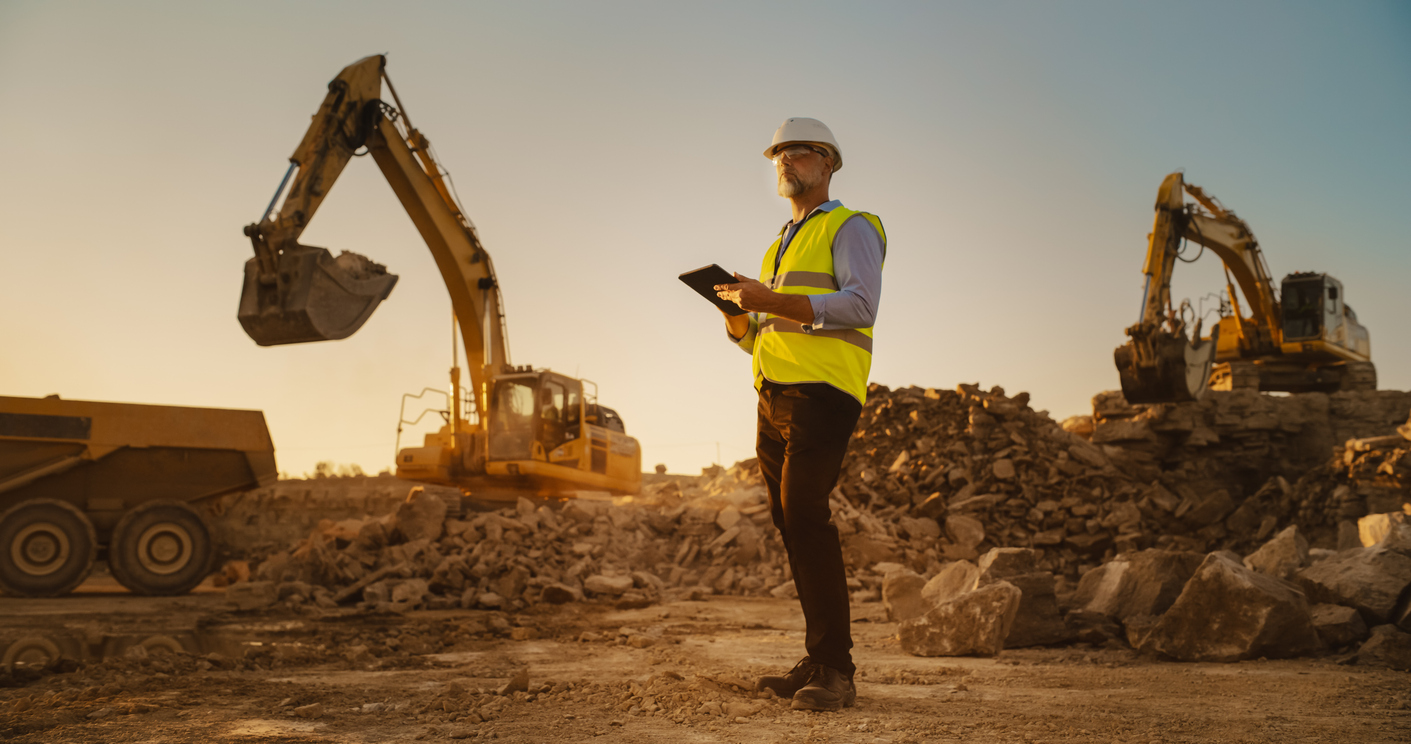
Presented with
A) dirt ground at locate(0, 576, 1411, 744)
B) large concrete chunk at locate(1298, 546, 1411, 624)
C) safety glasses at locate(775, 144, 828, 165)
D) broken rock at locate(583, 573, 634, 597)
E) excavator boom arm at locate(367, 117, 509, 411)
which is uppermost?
excavator boom arm at locate(367, 117, 509, 411)

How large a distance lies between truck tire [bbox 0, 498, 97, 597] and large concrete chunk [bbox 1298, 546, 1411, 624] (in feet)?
36.5

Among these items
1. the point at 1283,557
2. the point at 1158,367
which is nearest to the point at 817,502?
the point at 1283,557

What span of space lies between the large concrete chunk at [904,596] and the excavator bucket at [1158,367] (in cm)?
774

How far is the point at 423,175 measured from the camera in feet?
38.2

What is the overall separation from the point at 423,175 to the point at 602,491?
16.3 feet

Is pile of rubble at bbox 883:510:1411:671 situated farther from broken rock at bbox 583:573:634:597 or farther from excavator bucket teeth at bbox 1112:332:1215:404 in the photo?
excavator bucket teeth at bbox 1112:332:1215:404

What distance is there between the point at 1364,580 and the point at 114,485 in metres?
11.7

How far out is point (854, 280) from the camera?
9.18 ft

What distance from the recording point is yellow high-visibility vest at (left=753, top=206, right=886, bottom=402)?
281cm

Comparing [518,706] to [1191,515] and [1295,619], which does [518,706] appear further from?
[1191,515]

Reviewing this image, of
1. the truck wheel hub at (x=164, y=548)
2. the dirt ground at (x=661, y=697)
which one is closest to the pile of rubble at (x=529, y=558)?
the truck wheel hub at (x=164, y=548)

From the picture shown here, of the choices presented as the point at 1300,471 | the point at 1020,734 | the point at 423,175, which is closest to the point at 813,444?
the point at 1020,734

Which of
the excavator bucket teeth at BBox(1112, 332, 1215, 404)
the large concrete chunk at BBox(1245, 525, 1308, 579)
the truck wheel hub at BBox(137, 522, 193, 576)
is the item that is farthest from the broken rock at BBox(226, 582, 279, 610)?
the excavator bucket teeth at BBox(1112, 332, 1215, 404)

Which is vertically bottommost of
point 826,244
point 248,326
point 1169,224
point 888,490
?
point 888,490
